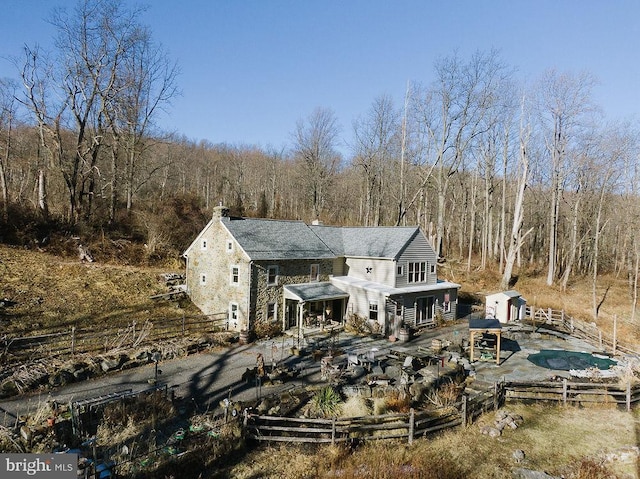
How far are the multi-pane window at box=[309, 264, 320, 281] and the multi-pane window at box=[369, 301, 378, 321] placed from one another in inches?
159

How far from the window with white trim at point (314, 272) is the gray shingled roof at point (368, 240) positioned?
6.85 feet

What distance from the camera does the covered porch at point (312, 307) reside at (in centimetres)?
2361

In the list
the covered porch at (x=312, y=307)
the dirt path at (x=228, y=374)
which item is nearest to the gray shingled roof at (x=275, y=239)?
the covered porch at (x=312, y=307)

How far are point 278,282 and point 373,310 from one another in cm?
622

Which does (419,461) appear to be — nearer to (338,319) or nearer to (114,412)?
(114,412)

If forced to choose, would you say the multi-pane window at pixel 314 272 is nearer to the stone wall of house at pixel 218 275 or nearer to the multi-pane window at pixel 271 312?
the multi-pane window at pixel 271 312

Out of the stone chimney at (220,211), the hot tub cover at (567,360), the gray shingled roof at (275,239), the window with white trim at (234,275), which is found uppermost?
the stone chimney at (220,211)

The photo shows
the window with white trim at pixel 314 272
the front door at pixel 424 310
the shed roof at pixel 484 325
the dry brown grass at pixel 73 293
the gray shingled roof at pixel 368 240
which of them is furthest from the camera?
the gray shingled roof at pixel 368 240

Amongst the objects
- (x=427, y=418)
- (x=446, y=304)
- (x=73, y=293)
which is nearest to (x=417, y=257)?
(x=446, y=304)

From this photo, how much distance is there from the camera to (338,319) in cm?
2667

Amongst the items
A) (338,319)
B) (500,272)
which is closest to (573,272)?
(500,272)

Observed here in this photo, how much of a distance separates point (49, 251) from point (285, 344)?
59.1ft

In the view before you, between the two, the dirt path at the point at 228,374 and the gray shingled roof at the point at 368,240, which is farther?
the gray shingled roof at the point at 368,240

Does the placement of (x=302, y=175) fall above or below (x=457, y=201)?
above
